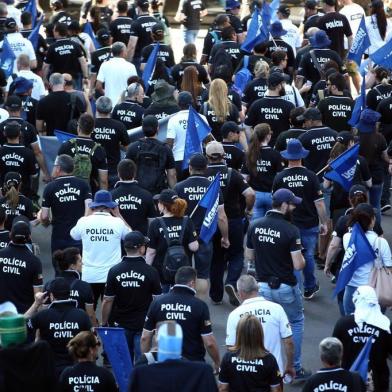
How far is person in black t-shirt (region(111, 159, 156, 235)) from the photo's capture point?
44.9 ft

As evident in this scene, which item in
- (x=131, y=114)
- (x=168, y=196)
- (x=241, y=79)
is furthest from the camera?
(x=241, y=79)

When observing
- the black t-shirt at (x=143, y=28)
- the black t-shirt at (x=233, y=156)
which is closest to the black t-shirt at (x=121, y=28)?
the black t-shirt at (x=143, y=28)

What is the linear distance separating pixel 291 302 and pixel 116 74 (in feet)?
23.2

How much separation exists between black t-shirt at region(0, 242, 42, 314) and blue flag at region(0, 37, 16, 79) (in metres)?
7.12

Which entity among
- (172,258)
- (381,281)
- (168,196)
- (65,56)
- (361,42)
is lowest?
(381,281)

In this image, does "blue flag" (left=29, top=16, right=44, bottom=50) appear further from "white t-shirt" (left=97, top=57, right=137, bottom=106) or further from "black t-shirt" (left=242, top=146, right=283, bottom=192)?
"black t-shirt" (left=242, top=146, right=283, bottom=192)

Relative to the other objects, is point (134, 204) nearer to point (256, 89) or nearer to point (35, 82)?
point (256, 89)

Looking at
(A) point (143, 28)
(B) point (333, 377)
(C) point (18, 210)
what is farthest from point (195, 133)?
(A) point (143, 28)

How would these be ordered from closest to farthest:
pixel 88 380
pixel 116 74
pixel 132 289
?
1. pixel 88 380
2. pixel 132 289
3. pixel 116 74

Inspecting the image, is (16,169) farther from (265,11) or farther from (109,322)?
(265,11)

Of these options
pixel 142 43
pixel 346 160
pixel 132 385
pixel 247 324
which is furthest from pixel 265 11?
pixel 132 385

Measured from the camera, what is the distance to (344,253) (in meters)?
13.1

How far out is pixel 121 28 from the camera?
21.8m

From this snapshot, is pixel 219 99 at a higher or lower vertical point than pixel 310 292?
higher
